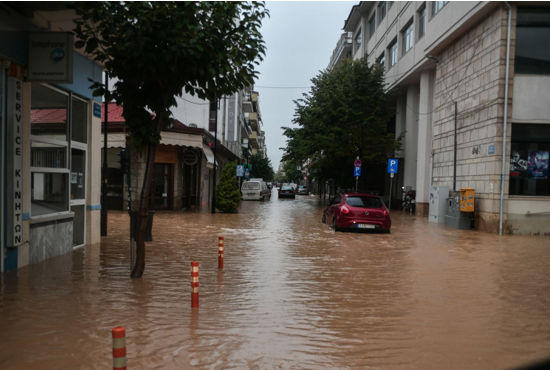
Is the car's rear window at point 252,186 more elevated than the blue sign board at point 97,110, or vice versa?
the blue sign board at point 97,110

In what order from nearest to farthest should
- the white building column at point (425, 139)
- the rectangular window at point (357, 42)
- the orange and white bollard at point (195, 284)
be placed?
the orange and white bollard at point (195, 284) < the white building column at point (425, 139) < the rectangular window at point (357, 42)

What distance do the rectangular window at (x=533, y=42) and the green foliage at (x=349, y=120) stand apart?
43.2ft

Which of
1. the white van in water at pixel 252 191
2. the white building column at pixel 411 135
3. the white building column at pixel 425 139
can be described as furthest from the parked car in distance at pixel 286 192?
the white building column at pixel 425 139

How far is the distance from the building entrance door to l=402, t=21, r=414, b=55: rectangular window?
16.2 m

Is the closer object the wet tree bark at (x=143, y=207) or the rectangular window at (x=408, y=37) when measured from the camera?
the wet tree bark at (x=143, y=207)

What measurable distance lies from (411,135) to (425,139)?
186 inches

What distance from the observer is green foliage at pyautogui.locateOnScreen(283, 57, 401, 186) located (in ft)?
99.1

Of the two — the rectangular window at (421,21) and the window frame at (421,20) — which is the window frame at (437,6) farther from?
the rectangular window at (421,21)

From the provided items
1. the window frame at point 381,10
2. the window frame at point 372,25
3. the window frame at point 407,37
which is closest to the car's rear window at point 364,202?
the window frame at point 407,37

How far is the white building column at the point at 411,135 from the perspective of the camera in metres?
30.3

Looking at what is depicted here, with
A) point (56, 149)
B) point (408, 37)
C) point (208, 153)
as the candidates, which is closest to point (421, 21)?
point (408, 37)

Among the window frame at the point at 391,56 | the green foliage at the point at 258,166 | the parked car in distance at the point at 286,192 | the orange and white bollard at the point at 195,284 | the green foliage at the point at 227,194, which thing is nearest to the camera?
the orange and white bollard at the point at 195,284

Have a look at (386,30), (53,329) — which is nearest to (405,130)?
(386,30)

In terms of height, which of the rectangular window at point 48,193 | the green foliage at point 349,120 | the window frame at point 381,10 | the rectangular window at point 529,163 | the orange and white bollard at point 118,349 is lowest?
the orange and white bollard at point 118,349
